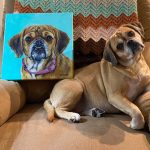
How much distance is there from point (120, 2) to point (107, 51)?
387 mm

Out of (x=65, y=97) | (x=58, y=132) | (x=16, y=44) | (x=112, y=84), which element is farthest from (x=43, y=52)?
(x=58, y=132)

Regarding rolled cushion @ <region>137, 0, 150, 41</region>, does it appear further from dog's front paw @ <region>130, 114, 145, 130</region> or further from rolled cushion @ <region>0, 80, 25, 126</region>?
rolled cushion @ <region>0, 80, 25, 126</region>

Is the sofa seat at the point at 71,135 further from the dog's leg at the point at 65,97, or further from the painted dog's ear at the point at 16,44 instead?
the painted dog's ear at the point at 16,44

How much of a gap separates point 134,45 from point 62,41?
41cm

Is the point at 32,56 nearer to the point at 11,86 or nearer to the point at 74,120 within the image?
the point at 11,86

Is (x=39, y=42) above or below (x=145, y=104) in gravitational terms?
above

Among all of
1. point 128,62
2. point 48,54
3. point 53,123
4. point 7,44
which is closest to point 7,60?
point 7,44

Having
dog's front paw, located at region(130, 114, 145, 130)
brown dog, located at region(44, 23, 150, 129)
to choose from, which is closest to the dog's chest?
brown dog, located at region(44, 23, 150, 129)

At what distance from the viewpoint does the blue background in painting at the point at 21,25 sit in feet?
4.98

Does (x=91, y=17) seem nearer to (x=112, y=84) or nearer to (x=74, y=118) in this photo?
(x=112, y=84)

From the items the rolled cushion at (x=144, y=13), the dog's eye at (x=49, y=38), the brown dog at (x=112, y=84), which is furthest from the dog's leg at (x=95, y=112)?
the rolled cushion at (x=144, y=13)

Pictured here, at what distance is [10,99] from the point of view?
133cm

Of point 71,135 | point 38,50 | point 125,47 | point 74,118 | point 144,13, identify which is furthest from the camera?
point 144,13

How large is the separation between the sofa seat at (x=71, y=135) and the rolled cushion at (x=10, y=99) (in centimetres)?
4
